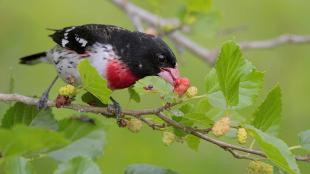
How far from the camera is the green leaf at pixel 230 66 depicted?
2379 millimetres

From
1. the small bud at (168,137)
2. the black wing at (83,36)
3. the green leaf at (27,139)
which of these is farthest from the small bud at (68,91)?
the black wing at (83,36)

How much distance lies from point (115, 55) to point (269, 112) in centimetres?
123

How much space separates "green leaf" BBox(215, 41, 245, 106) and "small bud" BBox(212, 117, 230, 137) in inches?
4.4

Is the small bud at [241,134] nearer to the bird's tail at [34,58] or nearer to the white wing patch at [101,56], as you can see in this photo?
the white wing patch at [101,56]

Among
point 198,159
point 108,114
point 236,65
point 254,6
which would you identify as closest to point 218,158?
point 198,159

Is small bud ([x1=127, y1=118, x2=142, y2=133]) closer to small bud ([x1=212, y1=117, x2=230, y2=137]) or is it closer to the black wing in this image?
small bud ([x1=212, y1=117, x2=230, y2=137])

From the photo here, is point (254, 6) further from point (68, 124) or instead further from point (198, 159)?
point (68, 124)

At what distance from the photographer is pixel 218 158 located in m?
5.82

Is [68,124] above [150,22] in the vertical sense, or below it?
below

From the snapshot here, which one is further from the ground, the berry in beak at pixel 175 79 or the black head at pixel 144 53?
the black head at pixel 144 53

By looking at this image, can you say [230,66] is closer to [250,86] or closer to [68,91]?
[250,86]

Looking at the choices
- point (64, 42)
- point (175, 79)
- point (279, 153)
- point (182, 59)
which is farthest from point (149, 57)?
point (182, 59)

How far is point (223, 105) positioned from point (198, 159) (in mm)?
3229

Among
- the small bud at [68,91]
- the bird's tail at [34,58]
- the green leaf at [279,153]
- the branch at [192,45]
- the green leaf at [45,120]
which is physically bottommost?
the green leaf at [279,153]
